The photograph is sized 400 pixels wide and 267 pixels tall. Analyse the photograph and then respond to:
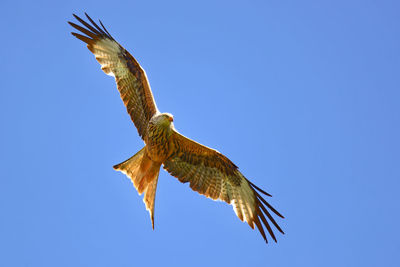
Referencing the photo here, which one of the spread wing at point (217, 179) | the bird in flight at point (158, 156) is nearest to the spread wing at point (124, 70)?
the bird in flight at point (158, 156)

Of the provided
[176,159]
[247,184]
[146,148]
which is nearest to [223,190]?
[247,184]

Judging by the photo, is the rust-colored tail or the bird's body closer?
the bird's body

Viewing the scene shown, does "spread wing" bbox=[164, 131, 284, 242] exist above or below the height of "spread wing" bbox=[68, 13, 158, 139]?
below

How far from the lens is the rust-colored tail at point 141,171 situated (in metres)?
9.23

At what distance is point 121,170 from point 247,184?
235 centimetres

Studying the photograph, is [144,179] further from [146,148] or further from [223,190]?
[223,190]

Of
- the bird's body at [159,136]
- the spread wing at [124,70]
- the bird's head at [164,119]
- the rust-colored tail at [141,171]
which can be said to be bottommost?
the rust-colored tail at [141,171]

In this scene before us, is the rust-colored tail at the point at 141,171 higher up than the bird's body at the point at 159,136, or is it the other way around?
the bird's body at the point at 159,136

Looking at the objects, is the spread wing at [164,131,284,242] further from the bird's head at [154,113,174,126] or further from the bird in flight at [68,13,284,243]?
the bird's head at [154,113,174,126]

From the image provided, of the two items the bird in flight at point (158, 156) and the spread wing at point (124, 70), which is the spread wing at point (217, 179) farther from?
the spread wing at point (124, 70)

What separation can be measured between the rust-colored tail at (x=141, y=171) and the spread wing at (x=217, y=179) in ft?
1.23

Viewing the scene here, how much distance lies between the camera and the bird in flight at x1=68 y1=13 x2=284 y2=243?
905cm

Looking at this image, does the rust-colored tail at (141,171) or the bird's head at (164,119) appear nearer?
the bird's head at (164,119)

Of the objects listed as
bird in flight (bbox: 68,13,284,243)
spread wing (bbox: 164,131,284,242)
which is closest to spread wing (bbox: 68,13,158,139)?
bird in flight (bbox: 68,13,284,243)
